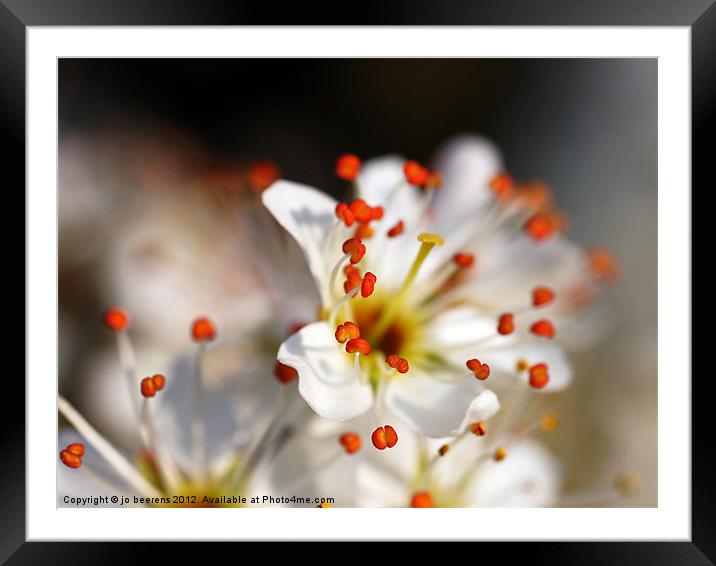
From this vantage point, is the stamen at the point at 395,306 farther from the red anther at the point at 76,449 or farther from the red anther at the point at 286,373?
the red anther at the point at 76,449

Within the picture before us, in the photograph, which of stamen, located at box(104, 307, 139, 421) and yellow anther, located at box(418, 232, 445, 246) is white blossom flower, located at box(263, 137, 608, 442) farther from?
stamen, located at box(104, 307, 139, 421)

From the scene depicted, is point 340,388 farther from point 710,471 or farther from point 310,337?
point 710,471

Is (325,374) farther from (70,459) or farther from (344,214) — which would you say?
(70,459)

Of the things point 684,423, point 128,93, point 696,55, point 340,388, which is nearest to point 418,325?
point 340,388

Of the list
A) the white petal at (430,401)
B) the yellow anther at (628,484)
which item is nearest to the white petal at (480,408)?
the white petal at (430,401)

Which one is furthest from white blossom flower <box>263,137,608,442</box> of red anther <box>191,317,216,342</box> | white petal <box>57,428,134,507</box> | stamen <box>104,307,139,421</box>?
white petal <box>57,428,134,507</box>

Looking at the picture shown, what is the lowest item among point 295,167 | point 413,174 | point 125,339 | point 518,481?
point 518,481

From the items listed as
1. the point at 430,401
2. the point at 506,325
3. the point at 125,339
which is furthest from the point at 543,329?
the point at 125,339
